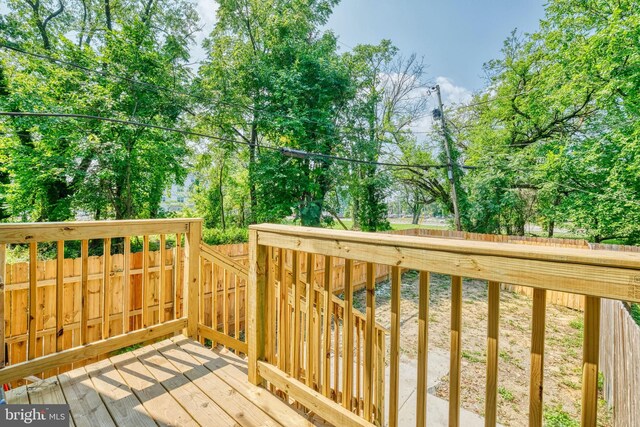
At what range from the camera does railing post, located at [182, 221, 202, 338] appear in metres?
2.36

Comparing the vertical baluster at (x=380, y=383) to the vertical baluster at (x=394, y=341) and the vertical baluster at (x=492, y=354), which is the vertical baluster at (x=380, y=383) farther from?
the vertical baluster at (x=492, y=354)

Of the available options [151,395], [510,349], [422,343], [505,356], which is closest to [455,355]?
[422,343]

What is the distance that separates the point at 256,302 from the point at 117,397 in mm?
950

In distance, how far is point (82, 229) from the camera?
1.88 m

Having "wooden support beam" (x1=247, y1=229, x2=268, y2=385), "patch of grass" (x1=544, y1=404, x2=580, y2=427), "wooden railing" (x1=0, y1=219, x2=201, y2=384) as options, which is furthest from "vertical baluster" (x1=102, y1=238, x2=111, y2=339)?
"patch of grass" (x1=544, y1=404, x2=580, y2=427)

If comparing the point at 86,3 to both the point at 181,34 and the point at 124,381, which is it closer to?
the point at 181,34

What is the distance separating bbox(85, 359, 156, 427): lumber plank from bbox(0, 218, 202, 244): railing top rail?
872mm

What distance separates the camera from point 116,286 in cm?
407

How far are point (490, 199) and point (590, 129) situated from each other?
153 inches

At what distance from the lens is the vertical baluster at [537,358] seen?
81 cm

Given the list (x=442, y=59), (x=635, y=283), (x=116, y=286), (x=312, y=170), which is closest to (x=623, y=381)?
(x=635, y=283)

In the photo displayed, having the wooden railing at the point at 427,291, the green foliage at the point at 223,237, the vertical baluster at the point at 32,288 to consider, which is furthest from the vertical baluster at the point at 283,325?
the green foliage at the point at 223,237

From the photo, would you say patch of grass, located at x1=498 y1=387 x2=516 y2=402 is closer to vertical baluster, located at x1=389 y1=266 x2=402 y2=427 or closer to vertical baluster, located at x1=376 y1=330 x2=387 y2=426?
vertical baluster, located at x1=376 y1=330 x2=387 y2=426

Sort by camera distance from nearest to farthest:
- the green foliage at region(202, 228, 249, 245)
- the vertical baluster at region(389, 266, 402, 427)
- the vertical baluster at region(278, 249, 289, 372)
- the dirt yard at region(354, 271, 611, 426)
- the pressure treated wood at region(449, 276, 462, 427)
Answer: the pressure treated wood at region(449, 276, 462, 427)
the vertical baluster at region(389, 266, 402, 427)
the vertical baluster at region(278, 249, 289, 372)
the dirt yard at region(354, 271, 611, 426)
the green foliage at region(202, 228, 249, 245)
